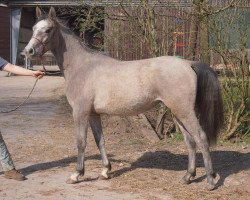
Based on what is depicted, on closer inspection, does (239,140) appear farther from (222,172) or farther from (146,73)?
(146,73)

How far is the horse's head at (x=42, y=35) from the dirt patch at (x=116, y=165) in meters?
1.61

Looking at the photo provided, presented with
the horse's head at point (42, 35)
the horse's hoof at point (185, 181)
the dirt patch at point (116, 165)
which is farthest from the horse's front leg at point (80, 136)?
the horse's hoof at point (185, 181)

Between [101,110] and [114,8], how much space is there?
12.7 feet

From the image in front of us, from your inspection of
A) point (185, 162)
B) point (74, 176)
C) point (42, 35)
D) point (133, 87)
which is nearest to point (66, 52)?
point (42, 35)

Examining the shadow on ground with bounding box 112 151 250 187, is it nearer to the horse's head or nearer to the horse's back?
the horse's back

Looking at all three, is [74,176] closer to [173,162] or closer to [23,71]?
[23,71]

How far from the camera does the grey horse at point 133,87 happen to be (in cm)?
497

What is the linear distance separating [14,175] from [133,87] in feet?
6.14

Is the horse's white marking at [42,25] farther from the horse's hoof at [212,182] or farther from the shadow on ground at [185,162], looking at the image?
the horse's hoof at [212,182]

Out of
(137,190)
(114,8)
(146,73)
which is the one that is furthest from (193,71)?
(114,8)

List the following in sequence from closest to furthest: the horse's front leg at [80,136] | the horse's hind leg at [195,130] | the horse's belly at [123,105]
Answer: the horse's hind leg at [195,130], the horse's belly at [123,105], the horse's front leg at [80,136]

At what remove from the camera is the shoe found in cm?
546

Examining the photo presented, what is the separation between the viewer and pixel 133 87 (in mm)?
5105

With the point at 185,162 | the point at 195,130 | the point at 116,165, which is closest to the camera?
the point at 195,130
